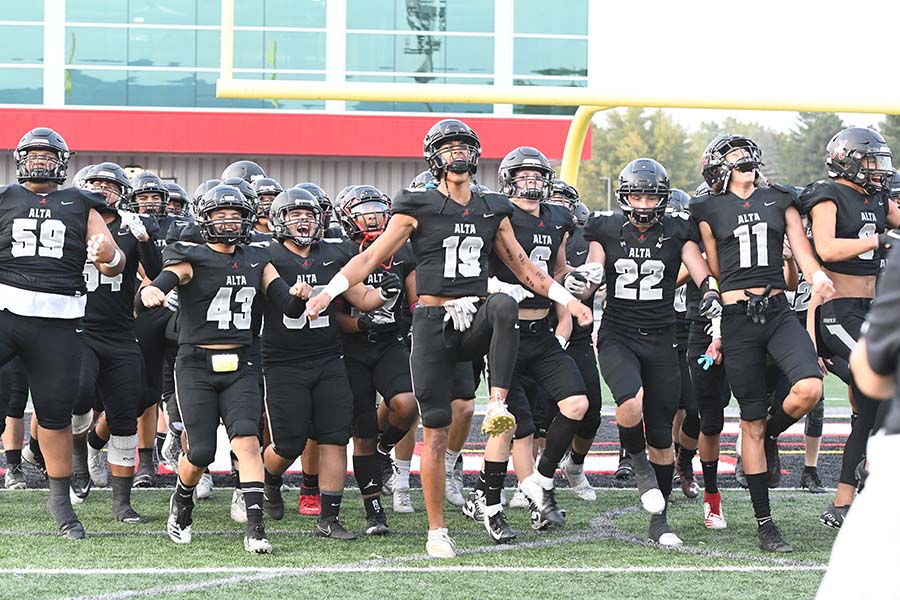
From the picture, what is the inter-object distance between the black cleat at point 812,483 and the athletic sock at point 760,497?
188cm

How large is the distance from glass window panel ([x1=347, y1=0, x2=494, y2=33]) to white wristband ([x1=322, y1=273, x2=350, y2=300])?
49.7 ft

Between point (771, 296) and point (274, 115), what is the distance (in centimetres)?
1506

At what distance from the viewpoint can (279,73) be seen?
66.9ft

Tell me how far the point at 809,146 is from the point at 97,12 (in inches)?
2801

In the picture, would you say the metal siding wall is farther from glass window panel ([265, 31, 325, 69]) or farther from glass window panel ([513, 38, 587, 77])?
glass window panel ([513, 38, 587, 77])

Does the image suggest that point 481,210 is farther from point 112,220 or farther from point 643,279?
point 112,220

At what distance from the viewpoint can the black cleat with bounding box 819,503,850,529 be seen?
6.52 m

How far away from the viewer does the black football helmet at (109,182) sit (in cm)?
754

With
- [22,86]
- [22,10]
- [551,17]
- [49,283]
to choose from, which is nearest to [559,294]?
[49,283]

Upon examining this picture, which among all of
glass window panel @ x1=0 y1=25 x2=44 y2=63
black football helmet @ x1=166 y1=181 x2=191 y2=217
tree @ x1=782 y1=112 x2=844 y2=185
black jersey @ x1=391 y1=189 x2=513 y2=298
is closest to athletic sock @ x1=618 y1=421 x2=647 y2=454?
black jersey @ x1=391 y1=189 x2=513 y2=298

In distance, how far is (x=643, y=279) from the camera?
21.7 feet

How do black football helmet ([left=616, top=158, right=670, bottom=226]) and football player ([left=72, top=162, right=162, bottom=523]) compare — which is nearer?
black football helmet ([left=616, top=158, right=670, bottom=226])

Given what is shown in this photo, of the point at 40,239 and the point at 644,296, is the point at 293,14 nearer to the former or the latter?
the point at 40,239

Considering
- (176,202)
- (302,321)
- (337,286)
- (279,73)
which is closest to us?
(337,286)
